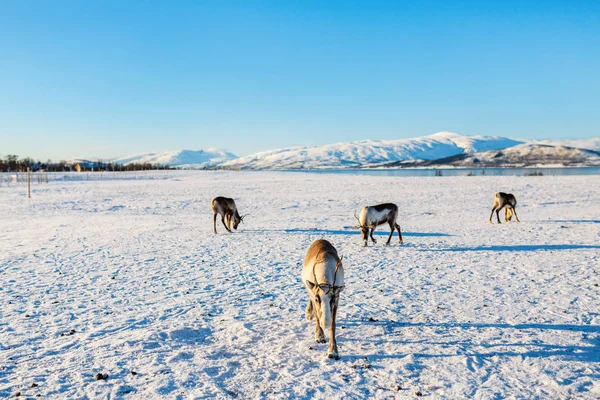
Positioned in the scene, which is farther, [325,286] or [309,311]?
[309,311]

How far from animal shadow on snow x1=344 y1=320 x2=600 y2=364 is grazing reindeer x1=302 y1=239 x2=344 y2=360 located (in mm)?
612

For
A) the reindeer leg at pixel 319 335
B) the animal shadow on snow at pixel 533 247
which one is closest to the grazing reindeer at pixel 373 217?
the animal shadow on snow at pixel 533 247

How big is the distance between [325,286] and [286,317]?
2.66 meters

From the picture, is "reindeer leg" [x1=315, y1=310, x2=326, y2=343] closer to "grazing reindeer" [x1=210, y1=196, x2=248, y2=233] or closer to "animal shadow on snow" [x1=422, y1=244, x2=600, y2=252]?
"animal shadow on snow" [x1=422, y1=244, x2=600, y2=252]

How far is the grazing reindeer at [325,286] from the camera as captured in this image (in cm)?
656

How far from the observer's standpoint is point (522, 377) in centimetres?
631

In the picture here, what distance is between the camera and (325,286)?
6.59m

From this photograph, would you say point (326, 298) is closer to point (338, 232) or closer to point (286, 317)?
point (286, 317)

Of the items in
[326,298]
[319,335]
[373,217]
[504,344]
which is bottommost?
[504,344]

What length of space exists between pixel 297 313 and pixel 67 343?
4421 millimetres

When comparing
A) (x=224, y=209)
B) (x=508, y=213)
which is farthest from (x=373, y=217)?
(x=508, y=213)

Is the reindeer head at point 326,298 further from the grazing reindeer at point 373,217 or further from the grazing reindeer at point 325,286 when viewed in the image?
the grazing reindeer at point 373,217

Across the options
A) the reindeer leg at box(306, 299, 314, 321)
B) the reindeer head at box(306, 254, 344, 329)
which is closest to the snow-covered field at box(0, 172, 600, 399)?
the reindeer leg at box(306, 299, 314, 321)

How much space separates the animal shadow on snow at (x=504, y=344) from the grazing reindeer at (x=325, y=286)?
612 millimetres
